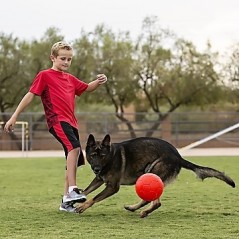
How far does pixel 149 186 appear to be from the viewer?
6199 mm

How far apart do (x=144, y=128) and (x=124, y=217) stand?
1102 inches

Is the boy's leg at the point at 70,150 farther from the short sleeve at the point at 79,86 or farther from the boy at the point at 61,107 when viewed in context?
the short sleeve at the point at 79,86

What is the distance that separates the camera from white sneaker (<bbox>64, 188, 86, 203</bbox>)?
6609 millimetres

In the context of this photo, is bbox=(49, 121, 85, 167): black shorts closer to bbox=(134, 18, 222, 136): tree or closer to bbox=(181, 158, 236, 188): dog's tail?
bbox=(181, 158, 236, 188): dog's tail

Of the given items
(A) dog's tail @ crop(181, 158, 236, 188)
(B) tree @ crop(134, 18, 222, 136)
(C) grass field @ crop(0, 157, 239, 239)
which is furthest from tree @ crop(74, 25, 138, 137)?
(A) dog's tail @ crop(181, 158, 236, 188)

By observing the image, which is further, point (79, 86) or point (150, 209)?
point (79, 86)

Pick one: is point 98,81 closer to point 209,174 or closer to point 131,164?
point 131,164

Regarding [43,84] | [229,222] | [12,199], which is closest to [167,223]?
[229,222]

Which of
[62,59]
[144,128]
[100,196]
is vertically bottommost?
[144,128]

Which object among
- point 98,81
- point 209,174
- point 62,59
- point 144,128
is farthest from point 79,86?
point 144,128

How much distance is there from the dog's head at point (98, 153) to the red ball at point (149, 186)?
20.9 inches

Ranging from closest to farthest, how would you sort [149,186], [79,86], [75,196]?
1. [149,186]
2. [75,196]
3. [79,86]

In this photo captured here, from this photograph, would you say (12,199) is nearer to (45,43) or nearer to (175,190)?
(175,190)

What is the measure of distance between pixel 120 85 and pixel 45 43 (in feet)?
16.7
